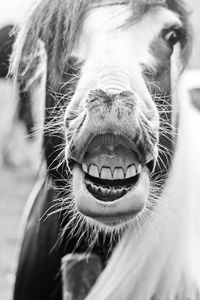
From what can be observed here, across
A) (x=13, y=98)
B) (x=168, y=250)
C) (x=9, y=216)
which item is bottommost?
(x=168, y=250)

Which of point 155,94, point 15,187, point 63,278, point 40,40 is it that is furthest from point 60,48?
point 15,187

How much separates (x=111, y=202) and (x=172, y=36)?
28cm

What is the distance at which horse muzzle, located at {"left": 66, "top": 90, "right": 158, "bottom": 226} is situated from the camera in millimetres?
1021

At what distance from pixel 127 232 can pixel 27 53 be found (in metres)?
0.32

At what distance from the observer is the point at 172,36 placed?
115 cm

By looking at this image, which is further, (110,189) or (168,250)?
(168,250)

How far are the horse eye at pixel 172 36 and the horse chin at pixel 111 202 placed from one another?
0.20 m

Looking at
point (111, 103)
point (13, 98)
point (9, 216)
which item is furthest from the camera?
point (9, 216)

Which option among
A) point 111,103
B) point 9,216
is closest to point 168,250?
point 111,103

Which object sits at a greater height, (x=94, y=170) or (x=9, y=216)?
(x=9, y=216)

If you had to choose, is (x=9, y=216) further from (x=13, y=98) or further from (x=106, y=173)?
(x=106, y=173)

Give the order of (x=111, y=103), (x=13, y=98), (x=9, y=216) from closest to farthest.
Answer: (x=111, y=103) → (x=13, y=98) → (x=9, y=216)

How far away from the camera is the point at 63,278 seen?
4.28ft

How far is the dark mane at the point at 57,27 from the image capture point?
3.67 ft
